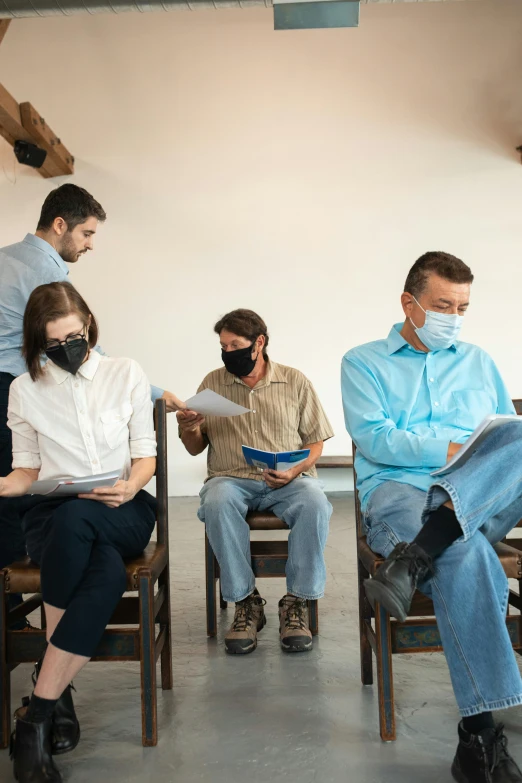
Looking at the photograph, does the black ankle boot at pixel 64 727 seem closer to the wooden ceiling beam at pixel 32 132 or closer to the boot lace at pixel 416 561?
the boot lace at pixel 416 561

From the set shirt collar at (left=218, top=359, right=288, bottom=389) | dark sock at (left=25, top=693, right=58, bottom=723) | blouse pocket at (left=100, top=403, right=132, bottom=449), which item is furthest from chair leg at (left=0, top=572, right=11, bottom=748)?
shirt collar at (left=218, top=359, right=288, bottom=389)

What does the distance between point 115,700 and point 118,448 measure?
0.74 m

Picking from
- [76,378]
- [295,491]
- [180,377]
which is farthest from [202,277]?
[76,378]

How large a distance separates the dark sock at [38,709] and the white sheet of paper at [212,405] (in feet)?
3.60

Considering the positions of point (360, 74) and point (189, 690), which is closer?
point (189, 690)

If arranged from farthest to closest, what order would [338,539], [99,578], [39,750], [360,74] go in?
1. [360,74]
2. [338,539]
3. [99,578]
4. [39,750]

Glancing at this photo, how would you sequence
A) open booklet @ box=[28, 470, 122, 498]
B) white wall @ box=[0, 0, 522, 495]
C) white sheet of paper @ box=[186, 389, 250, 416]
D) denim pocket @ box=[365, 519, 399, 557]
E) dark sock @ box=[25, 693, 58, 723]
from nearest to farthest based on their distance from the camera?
dark sock @ box=[25, 693, 58, 723] → open booklet @ box=[28, 470, 122, 498] → denim pocket @ box=[365, 519, 399, 557] → white sheet of paper @ box=[186, 389, 250, 416] → white wall @ box=[0, 0, 522, 495]

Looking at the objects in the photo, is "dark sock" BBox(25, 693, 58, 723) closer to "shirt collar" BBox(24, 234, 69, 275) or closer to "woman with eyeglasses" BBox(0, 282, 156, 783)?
"woman with eyeglasses" BBox(0, 282, 156, 783)

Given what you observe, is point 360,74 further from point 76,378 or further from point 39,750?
point 39,750

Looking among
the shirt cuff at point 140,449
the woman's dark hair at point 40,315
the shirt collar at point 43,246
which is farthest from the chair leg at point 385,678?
the shirt collar at point 43,246

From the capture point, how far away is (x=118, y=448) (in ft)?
6.97

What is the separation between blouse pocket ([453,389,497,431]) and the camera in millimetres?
2223

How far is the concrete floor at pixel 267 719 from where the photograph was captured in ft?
5.70

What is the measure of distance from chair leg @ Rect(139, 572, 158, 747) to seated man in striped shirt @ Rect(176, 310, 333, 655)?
0.68 meters
